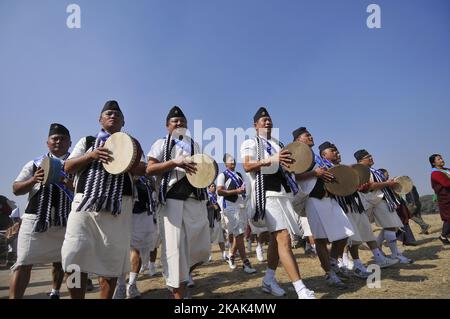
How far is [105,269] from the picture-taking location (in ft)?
9.85

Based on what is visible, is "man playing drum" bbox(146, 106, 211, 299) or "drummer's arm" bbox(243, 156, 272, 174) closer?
"man playing drum" bbox(146, 106, 211, 299)

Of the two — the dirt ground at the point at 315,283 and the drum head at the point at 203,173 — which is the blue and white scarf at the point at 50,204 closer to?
the dirt ground at the point at 315,283

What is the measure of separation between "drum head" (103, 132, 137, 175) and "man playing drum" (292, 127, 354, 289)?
8.71ft

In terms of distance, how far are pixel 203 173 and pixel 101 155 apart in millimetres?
1118

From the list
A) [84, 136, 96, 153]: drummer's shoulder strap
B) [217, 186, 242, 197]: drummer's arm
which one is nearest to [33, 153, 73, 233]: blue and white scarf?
[84, 136, 96, 153]: drummer's shoulder strap

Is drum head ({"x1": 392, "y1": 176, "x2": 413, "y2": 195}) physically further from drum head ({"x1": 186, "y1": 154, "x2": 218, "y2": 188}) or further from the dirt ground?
drum head ({"x1": 186, "y1": 154, "x2": 218, "y2": 188})

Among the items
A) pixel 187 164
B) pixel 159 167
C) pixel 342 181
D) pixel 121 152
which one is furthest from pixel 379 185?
pixel 121 152

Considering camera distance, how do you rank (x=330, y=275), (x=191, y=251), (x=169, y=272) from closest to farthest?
1. (x=169, y=272)
2. (x=191, y=251)
3. (x=330, y=275)

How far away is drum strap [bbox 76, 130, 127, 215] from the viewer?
2.96 metres

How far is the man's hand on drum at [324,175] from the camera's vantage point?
14.9 ft

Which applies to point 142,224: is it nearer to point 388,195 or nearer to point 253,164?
point 253,164
